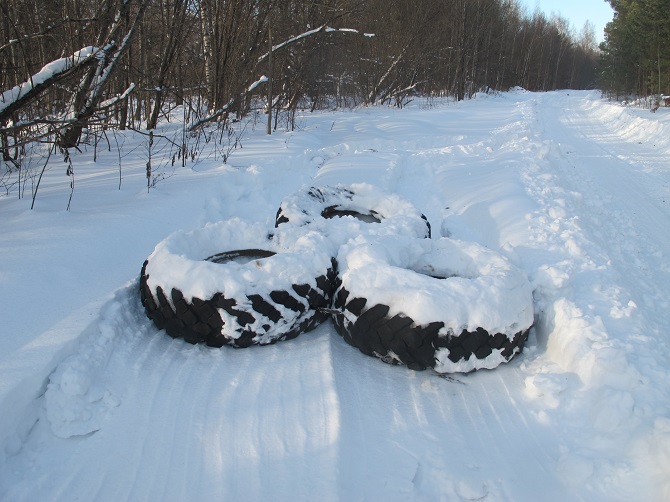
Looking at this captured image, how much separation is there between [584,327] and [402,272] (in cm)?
106

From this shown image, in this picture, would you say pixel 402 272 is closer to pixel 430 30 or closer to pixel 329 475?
pixel 329 475

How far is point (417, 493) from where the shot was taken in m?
1.76

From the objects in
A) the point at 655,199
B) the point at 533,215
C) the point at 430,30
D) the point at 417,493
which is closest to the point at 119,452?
the point at 417,493

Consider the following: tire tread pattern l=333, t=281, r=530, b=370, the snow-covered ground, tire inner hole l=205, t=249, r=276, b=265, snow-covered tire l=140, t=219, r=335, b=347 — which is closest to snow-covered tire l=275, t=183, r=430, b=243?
tire inner hole l=205, t=249, r=276, b=265

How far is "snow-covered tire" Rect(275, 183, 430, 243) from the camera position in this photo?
3.49 metres

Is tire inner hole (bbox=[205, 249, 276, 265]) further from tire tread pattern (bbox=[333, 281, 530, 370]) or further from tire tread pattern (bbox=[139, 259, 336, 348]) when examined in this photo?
tire tread pattern (bbox=[333, 281, 530, 370])

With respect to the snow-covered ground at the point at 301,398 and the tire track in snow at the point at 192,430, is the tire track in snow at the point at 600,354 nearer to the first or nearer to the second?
the snow-covered ground at the point at 301,398

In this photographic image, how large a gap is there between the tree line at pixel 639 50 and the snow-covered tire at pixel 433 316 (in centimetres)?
2556

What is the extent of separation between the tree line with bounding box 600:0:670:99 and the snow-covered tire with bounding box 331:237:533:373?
2556cm

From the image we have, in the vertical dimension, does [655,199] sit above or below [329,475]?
above

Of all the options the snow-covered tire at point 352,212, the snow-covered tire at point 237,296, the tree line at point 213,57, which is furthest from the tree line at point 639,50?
the snow-covered tire at point 237,296

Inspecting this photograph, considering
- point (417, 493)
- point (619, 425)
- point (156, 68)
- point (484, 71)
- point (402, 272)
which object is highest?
point (484, 71)

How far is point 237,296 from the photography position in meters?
2.57

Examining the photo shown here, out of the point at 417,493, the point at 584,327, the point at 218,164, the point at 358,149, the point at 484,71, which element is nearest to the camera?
the point at 417,493
